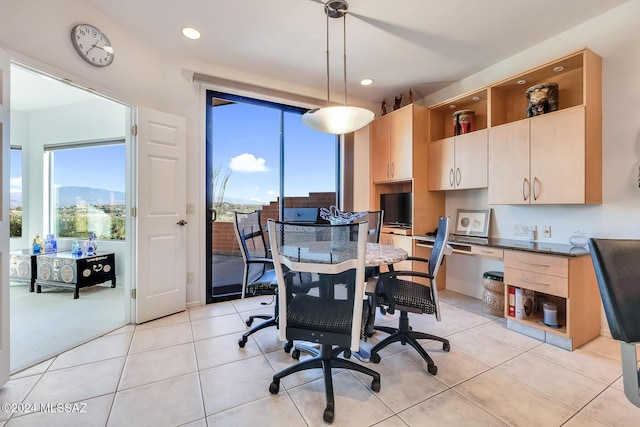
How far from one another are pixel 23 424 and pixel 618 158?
4.36 meters

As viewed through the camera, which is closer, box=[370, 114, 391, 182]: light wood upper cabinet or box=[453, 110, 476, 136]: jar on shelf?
box=[453, 110, 476, 136]: jar on shelf

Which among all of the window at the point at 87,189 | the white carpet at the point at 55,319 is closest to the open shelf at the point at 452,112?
the white carpet at the point at 55,319

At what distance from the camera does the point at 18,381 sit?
68.4 inches

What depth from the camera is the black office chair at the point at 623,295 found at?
0.95 m

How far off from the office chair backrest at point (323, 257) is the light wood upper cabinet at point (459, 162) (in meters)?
2.24

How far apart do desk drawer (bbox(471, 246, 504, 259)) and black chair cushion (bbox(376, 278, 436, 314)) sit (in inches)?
39.4

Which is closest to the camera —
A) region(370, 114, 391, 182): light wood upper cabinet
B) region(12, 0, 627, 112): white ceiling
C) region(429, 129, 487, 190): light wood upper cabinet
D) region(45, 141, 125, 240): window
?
region(12, 0, 627, 112): white ceiling

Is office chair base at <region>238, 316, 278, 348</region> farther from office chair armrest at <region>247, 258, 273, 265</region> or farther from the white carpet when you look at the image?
the white carpet

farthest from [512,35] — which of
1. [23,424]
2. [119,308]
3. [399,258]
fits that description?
[119,308]

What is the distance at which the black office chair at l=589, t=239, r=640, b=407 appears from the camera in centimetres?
95

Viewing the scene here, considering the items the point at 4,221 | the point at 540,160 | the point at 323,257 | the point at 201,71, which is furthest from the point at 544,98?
the point at 4,221

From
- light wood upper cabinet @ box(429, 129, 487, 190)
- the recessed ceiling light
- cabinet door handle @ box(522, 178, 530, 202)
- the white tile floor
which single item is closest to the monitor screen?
light wood upper cabinet @ box(429, 129, 487, 190)

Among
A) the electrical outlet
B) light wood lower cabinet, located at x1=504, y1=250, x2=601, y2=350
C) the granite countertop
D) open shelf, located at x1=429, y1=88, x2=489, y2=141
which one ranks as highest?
open shelf, located at x1=429, y1=88, x2=489, y2=141

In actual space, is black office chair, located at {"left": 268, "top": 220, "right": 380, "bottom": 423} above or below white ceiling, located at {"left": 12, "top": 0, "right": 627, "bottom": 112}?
below
